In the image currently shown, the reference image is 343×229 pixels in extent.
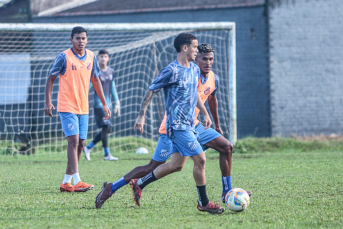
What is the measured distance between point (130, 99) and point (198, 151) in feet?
34.4

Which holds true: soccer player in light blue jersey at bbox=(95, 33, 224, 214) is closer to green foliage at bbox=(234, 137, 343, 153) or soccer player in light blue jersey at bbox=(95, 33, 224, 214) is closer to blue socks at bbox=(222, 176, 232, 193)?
blue socks at bbox=(222, 176, 232, 193)

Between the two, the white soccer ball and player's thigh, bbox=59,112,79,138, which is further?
the white soccer ball

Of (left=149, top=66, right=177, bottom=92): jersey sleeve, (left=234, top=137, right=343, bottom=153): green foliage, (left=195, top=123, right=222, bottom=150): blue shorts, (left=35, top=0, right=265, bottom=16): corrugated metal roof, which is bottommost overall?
(left=234, top=137, right=343, bottom=153): green foliage

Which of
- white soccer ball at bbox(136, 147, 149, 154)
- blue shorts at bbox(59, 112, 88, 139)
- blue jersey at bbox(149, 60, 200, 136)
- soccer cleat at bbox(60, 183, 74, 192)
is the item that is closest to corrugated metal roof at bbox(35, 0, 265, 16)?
white soccer ball at bbox(136, 147, 149, 154)

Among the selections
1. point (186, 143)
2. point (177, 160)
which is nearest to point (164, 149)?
point (177, 160)

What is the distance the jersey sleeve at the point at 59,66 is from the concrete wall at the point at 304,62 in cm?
925

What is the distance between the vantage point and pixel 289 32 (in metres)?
14.0

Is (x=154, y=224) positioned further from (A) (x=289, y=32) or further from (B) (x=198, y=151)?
(A) (x=289, y=32)

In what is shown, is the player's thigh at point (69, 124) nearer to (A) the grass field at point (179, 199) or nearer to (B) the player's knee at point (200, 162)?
(A) the grass field at point (179, 199)

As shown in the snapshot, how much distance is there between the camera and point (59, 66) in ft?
19.6

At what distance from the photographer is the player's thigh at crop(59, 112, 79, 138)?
595 cm

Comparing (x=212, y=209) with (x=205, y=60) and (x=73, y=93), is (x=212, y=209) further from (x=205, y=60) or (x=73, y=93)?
(x=73, y=93)

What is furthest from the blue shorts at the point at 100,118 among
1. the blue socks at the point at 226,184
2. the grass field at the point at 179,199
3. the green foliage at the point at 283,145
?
the blue socks at the point at 226,184

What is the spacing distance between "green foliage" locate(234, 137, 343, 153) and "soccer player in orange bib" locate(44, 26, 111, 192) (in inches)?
235
